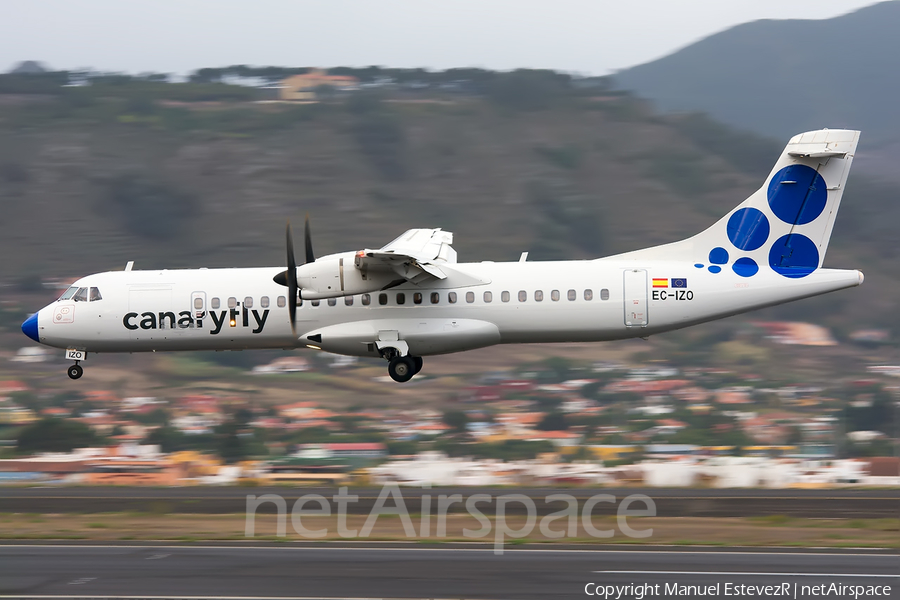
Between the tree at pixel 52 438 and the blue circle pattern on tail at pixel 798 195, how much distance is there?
35.3 m

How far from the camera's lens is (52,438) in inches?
1946

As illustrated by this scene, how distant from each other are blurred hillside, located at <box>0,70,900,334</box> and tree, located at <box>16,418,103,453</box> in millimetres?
30731

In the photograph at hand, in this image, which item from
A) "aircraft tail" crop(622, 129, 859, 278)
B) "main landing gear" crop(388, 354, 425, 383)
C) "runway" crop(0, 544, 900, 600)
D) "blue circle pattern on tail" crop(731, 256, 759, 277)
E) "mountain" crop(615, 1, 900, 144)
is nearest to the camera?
"runway" crop(0, 544, 900, 600)

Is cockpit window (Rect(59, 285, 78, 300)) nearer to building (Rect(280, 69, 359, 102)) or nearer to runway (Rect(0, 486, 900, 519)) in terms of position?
runway (Rect(0, 486, 900, 519))

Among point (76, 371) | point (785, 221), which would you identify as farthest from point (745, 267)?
point (76, 371)

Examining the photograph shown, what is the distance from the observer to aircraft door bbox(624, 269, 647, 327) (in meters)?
28.0

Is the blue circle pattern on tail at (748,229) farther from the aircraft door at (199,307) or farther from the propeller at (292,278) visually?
the aircraft door at (199,307)

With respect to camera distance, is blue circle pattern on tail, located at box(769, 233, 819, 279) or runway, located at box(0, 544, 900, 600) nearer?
runway, located at box(0, 544, 900, 600)

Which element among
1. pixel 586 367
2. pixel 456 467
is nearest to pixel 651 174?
pixel 586 367

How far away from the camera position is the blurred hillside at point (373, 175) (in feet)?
286

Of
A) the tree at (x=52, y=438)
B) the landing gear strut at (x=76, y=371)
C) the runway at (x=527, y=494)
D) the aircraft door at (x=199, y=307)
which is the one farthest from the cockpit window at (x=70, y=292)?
the tree at (x=52, y=438)

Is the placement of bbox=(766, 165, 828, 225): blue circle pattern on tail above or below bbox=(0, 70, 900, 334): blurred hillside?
below
